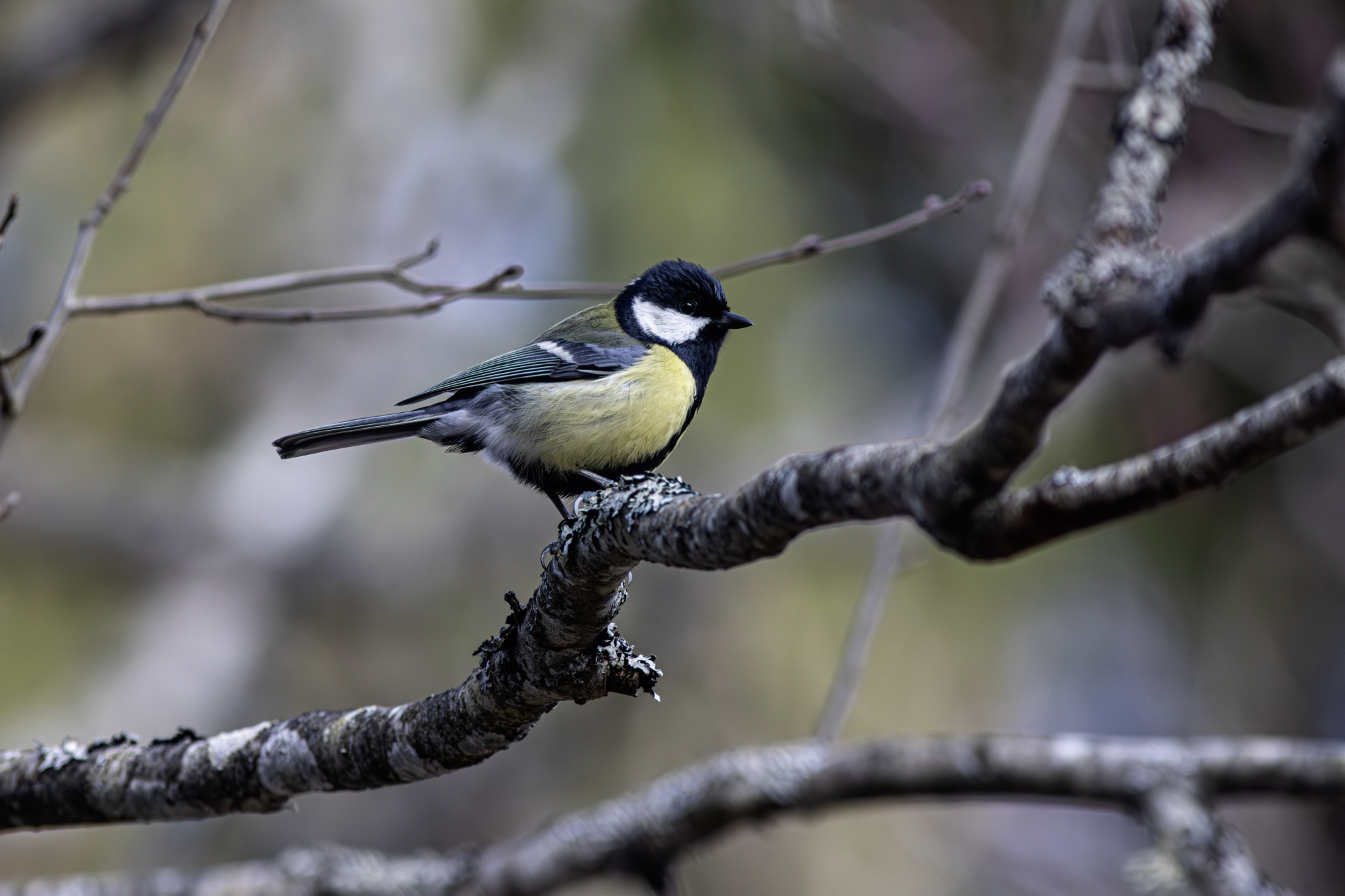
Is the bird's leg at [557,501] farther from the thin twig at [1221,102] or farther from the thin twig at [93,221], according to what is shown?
the thin twig at [1221,102]

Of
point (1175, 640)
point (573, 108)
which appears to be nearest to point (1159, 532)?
point (1175, 640)

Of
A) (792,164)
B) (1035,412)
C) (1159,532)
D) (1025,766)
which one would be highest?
(792,164)

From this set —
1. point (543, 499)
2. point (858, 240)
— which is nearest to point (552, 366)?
point (858, 240)

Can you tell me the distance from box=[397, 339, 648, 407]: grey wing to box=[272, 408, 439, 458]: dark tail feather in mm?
88

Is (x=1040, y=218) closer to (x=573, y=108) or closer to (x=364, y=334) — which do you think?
(x=573, y=108)

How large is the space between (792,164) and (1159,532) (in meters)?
5.01

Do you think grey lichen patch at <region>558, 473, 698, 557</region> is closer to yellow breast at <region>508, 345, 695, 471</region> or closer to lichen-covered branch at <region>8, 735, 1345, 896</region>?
yellow breast at <region>508, 345, 695, 471</region>

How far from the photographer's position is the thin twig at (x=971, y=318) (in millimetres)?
3604

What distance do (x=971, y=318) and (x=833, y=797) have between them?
1.79 meters

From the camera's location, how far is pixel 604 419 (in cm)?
391

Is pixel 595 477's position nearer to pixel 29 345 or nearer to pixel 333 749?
pixel 333 749

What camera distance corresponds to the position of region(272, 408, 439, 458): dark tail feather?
3.75m

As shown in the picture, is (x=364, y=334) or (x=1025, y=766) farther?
(x=364, y=334)

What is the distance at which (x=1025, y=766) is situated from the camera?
11.3 feet
